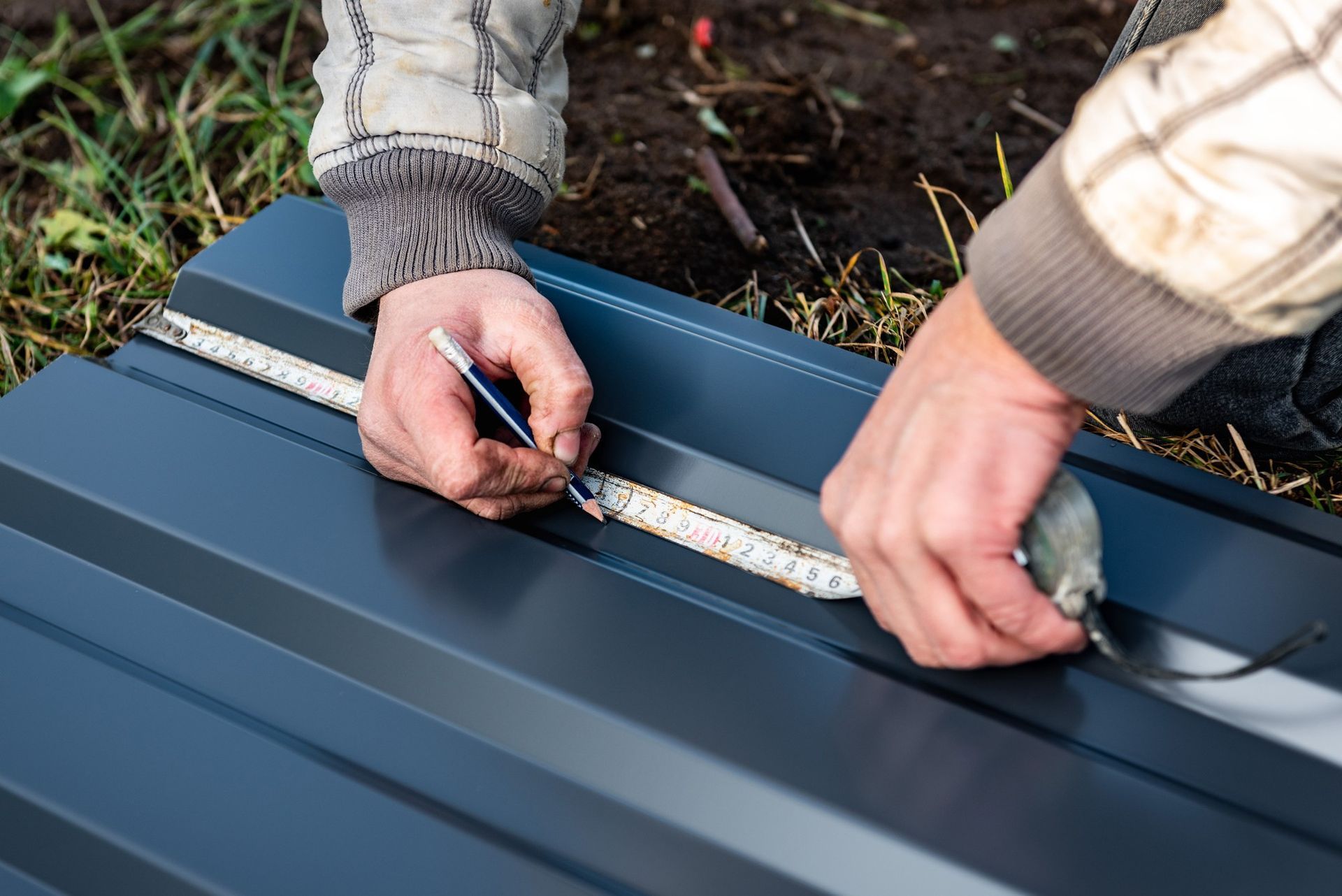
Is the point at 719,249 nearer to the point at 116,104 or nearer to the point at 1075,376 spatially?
the point at 1075,376

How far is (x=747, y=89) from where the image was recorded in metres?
2.55

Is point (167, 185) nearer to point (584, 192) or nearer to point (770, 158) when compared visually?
point (584, 192)

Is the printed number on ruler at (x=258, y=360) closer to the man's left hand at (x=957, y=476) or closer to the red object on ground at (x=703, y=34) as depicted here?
the man's left hand at (x=957, y=476)

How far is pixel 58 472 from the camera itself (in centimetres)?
129

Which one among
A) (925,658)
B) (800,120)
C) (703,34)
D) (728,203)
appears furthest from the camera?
(703,34)

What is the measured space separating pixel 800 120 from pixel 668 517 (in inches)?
59.3

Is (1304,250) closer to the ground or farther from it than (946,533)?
farther from it

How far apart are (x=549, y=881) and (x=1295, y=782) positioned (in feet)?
2.32

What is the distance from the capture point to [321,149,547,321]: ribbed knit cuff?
4.40 ft

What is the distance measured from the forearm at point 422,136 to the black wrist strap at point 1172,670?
811mm

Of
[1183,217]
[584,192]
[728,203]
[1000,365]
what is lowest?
[584,192]

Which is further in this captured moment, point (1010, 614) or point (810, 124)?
point (810, 124)

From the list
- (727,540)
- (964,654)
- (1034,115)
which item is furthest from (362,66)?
(1034,115)

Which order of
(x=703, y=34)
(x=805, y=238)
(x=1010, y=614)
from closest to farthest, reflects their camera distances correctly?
1. (x=1010, y=614)
2. (x=805, y=238)
3. (x=703, y=34)
